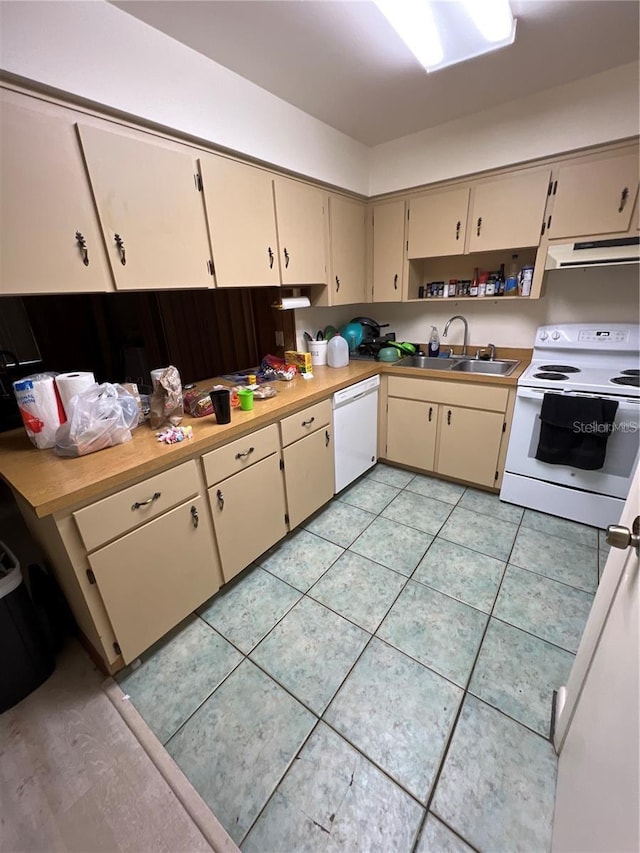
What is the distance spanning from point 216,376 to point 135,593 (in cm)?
145

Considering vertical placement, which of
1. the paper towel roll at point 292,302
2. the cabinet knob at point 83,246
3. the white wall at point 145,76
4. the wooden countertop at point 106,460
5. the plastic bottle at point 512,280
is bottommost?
the wooden countertop at point 106,460

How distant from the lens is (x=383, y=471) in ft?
9.39

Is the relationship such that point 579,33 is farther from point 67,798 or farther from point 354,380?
point 67,798

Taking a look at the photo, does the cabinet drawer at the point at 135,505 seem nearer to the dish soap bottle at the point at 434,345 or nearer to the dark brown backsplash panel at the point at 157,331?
the dark brown backsplash panel at the point at 157,331

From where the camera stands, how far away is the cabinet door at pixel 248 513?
160 cm

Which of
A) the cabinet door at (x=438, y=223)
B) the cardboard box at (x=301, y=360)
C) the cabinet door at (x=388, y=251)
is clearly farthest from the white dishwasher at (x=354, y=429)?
the cabinet door at (x=438, y=223)

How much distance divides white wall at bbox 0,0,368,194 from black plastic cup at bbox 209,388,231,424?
113 centimetres

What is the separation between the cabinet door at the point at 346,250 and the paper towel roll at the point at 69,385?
5.61 ft

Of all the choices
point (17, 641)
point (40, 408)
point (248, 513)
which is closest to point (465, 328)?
point (248, 513)

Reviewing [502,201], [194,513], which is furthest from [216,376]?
[502,201]

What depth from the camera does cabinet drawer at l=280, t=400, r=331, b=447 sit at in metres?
1.85

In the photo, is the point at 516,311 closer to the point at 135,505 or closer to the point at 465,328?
the point at 465,328

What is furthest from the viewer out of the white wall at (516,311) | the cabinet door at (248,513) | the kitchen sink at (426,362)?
the kitchen sink at (426,362)

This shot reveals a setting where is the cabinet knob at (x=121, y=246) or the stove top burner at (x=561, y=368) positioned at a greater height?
the cabinet knob at (x=121, y=246)
